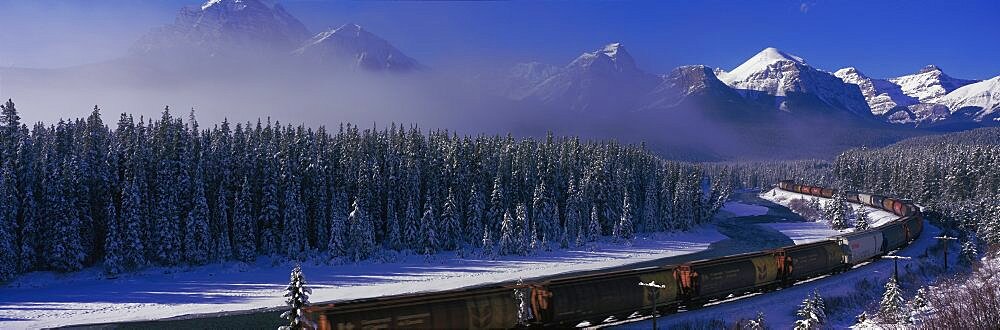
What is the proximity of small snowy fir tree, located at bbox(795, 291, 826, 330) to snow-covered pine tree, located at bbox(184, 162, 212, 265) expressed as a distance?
59.0 meters

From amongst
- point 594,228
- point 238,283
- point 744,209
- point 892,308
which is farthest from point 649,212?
point 744,209

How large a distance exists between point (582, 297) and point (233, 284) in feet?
138

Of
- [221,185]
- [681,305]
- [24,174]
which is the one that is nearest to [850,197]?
[681,305]

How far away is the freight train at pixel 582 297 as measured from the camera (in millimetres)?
22203

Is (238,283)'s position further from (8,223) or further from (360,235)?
(8,223)

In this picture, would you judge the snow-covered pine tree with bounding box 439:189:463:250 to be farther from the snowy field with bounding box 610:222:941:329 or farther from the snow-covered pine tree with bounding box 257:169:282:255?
the snowy field with bounding box 610:222:941:329

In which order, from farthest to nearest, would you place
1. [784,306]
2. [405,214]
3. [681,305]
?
[405,214] < [784,306] < [681,305]

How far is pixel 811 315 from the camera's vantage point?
26672mm

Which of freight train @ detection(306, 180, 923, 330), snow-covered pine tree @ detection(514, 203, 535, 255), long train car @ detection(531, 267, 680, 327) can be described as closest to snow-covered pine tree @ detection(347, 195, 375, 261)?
snow-covered pine tree @ detection(514, 203, 535, 255)

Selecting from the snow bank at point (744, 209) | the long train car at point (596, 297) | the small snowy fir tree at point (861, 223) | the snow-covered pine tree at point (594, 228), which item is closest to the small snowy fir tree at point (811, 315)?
the long train car at point (596, 297)

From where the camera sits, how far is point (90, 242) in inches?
2351

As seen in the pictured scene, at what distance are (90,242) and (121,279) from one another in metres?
6.67

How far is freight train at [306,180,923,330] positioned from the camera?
22.2 metres

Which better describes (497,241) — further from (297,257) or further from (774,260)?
(774,260)
